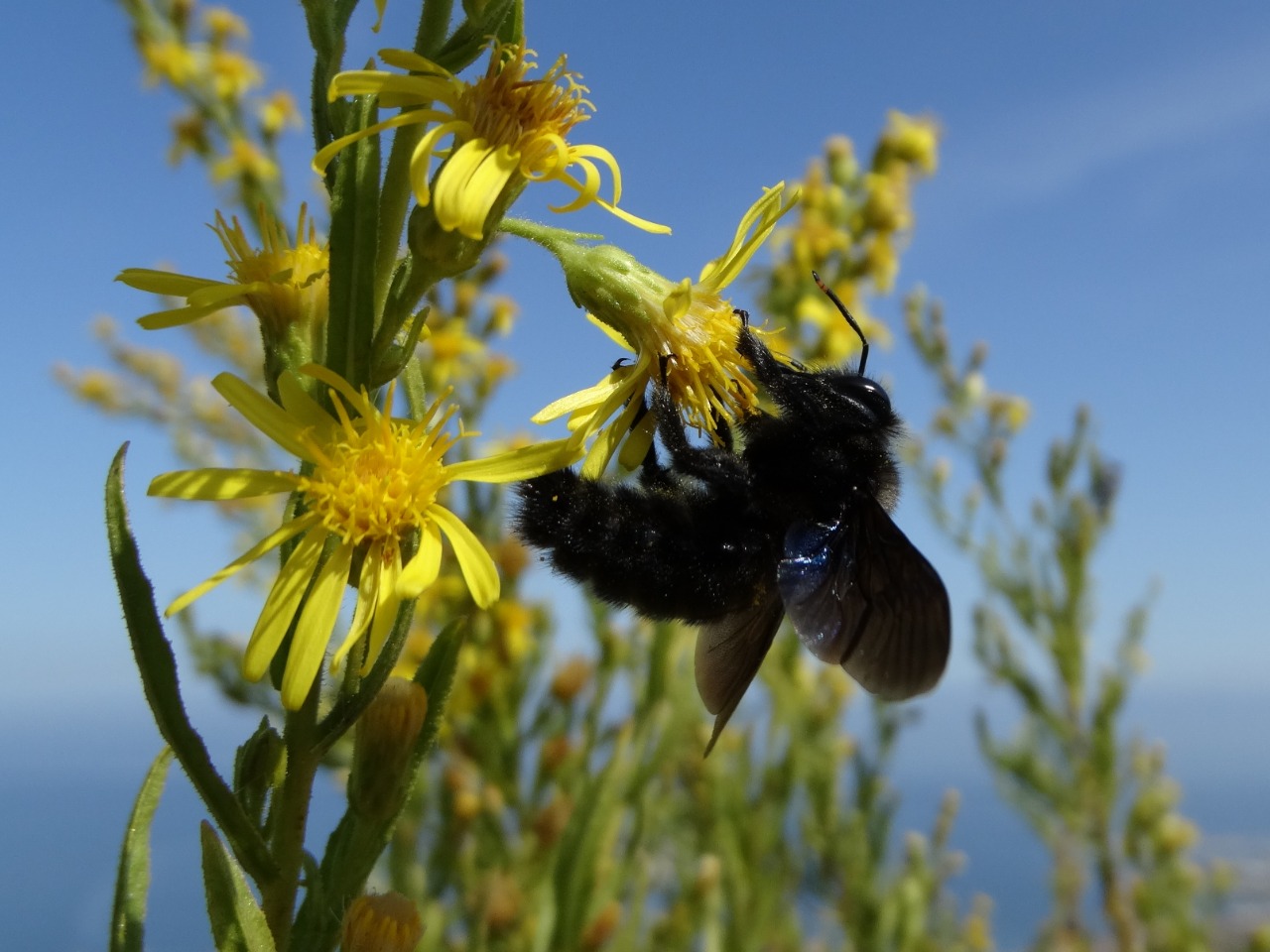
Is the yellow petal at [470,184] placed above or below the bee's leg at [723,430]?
below

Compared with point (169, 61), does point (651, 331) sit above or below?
below

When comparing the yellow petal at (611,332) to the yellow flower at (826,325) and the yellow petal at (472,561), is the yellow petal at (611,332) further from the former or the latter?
the yellow flower at (826,325)

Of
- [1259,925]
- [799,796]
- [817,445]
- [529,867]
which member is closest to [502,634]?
[529,867]

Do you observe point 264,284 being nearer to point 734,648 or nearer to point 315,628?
point 315,628

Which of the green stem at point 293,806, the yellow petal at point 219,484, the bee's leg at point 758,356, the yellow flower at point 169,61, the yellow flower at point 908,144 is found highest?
the yellow flower at point 908,144

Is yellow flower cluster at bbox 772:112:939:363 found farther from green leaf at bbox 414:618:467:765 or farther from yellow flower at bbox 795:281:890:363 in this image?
green leaf at bbox 414:618:467:765

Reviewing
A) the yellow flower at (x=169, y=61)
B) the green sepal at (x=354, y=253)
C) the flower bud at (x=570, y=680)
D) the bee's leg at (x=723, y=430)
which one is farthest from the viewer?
the yellow flower at (x=169, y=61)

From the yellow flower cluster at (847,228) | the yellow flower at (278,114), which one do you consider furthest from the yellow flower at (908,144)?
the yellow flower at (278,114)

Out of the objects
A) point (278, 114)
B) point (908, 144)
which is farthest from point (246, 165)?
point (908, 144)
